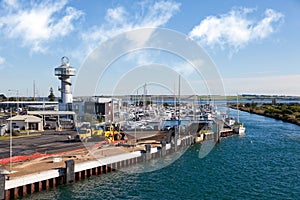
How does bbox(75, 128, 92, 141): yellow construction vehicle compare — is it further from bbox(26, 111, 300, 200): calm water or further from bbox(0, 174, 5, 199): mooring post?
bbox(0, 174, 5, 199): mooring post

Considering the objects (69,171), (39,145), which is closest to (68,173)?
(69,171)

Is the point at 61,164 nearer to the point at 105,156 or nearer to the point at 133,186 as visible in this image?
the point at 105,156

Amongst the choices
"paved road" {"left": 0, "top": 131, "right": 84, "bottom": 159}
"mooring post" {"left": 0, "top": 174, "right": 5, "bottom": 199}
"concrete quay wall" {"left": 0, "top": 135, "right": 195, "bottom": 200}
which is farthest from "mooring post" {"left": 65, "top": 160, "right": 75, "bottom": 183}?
"paved road" {"left": 0, "top": 131, "right": 84, "bottom": 159}

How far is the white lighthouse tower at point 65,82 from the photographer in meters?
56.6

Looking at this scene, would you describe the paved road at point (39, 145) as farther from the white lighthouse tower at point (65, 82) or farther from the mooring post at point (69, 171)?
the white lighthouse tower at point (65, 82)

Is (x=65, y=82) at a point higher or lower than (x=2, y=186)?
higher

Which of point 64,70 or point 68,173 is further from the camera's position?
point 64,70

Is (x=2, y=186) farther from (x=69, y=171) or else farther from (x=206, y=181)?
(x=206, y=181)

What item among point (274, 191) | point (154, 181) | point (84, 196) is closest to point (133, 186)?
point (154, 181)

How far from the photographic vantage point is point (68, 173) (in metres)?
20.6

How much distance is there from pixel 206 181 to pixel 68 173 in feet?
33.7

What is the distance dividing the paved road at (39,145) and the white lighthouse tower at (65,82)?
2258cm

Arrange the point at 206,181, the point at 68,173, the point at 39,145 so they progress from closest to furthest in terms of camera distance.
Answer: the point at 68,173
the point at 206,181
the point at 39,145

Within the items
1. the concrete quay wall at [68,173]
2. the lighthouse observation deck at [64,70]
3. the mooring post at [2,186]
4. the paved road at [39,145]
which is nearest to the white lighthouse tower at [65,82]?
the lighthouse observation deck at [64,70]
